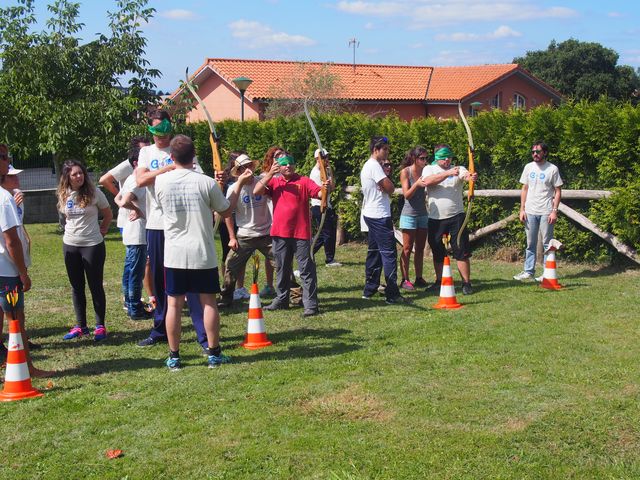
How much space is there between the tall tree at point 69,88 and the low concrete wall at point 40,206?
3.45 metres

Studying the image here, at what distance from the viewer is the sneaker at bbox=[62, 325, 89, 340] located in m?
8.01

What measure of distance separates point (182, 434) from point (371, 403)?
4.48ft

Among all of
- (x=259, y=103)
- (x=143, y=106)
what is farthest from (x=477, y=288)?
(x=259, y=103)

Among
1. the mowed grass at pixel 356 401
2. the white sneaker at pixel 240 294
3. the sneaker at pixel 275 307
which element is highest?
the white sneaker at pixel 240 294

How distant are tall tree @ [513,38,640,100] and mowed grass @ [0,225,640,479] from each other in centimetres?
5719

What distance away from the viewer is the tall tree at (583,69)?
61.5 m

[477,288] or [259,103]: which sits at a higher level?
[259,103]

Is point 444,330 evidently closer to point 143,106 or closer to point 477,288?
point 477,288

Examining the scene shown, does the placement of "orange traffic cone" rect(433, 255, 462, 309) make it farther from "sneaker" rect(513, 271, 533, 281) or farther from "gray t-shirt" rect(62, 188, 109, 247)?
"gray t-shirt" rect(62, 188, 109, 247)

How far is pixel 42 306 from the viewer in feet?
32.1

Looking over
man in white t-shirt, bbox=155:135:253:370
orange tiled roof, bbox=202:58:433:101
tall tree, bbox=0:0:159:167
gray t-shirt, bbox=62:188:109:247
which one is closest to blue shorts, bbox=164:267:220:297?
man in white t-shirt, bbox=155:135:253:370

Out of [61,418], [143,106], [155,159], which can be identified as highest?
[143,106]

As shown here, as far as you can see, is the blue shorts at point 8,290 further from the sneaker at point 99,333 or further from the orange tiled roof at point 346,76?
the orange tiled roof at point 346,76

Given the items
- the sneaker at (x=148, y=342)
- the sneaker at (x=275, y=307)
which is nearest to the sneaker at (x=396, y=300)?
the sneaker at (x=275, y=307)
